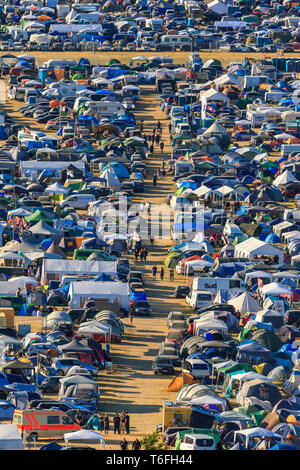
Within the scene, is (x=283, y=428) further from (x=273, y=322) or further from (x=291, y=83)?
(x=291, y=83)

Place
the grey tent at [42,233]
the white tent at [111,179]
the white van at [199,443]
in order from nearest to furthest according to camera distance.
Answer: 1. the white van at [199,443]
2. the grey tent at [42,233]
3. the white tent at [111,179]

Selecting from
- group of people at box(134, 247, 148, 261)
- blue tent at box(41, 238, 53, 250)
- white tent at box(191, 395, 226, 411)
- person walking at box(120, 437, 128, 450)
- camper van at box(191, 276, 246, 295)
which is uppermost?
person walking at box(120, 437, 128, 450)

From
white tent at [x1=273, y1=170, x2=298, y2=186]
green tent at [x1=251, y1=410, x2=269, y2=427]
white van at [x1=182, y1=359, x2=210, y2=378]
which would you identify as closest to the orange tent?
white van at [x1=182, y1=359, x2=210, y2=378]

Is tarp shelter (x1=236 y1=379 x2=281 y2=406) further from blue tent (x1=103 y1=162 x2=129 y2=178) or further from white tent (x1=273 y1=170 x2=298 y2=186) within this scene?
blue tent (x1=103 y1=162 x2=129 y2=178)

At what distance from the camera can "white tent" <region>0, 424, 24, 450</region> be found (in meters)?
41.3

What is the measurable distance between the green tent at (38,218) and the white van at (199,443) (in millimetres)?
31101

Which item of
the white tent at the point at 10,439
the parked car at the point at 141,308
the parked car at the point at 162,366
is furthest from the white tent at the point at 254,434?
the parked car at the point at 141,308

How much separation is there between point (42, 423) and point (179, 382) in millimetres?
7787

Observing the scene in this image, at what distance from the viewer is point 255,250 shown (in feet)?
232

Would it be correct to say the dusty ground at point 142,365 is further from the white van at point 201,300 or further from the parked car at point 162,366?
the white van at point 201,300

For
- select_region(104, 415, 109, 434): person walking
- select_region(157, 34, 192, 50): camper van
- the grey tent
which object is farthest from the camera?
select_region(157, 34, 192, 50): camper van

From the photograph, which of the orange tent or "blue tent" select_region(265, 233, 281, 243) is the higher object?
the orange tent

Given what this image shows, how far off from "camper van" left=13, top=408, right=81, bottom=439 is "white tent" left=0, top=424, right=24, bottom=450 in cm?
388

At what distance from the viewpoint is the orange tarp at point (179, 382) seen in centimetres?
5297
